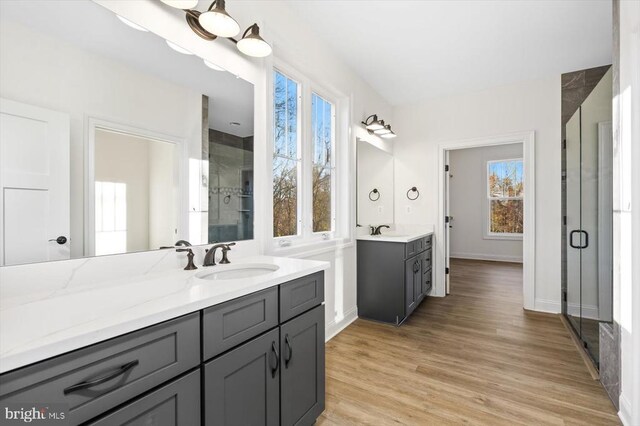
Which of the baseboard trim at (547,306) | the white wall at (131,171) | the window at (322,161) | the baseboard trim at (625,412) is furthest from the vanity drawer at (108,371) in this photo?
the baseboard trim at (547,306)

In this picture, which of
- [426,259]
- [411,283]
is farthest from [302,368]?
[426,259]

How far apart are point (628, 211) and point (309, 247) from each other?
2.00 meters

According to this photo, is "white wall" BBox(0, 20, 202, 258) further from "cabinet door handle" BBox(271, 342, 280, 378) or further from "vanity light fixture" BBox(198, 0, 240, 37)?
"cabinet door handle" BBox(271, 342, 280, 378)

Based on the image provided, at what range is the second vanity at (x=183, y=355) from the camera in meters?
0.68

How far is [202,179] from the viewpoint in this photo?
165 cm

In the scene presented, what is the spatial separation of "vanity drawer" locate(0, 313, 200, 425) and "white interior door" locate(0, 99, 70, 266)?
1.88ft

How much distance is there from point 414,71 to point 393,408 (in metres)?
3.20

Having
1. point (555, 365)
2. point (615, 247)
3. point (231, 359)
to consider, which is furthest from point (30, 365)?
point (555, 365)

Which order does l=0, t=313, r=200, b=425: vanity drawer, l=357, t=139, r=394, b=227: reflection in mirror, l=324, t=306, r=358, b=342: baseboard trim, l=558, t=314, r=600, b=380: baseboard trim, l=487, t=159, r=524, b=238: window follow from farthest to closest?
l=487, t=159, r=524, b=238: window → l=357, t=139, r=394, b=227: reflection in mirror → l=324, t=306, r=358, b=342: baseboard trim → l=558, t=314, r=600, b=380: baseboard trim → l=0, t=313, r=200, b=425: vanity drawer

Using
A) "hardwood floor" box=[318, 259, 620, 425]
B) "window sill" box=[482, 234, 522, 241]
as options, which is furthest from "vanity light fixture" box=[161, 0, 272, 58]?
"window sill" box=[482, 234, 522, 241]

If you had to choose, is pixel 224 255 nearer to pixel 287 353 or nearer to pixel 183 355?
pixel 287 353

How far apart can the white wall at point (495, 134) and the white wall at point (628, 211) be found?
188 centimetres

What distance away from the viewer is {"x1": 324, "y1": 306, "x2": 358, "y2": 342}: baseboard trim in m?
2.78

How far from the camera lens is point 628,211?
163 cm
